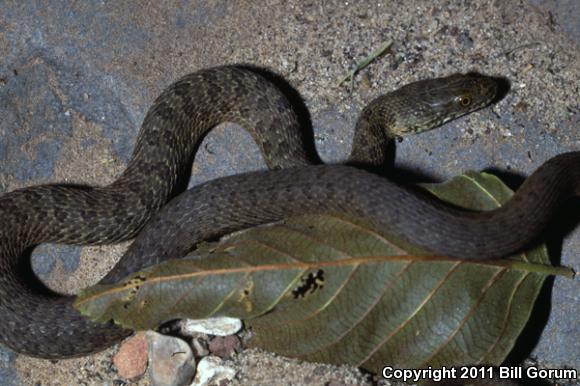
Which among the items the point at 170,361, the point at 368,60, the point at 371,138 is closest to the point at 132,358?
the point at 170,361

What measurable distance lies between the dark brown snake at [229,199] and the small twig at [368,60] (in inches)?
11.8

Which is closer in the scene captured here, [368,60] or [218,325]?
[218,325]

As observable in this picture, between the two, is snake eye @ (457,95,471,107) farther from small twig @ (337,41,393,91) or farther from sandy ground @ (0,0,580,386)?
small twig @ (337,41,393,91)

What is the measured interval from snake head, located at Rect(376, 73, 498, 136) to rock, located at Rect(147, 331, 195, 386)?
8.17 ft

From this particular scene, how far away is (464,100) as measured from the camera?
6.63 meters

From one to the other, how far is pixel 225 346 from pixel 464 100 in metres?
2.72

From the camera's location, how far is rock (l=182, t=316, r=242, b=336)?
231 inches

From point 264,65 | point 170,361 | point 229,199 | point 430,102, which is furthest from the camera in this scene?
point 264,65

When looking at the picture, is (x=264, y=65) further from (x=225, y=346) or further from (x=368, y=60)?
(x=225, y=346)

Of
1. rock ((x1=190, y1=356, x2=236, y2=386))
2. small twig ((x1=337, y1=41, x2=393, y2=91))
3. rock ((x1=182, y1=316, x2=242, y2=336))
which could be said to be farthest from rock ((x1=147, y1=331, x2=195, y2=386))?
small twig ((x1=337, y1=41, x2=393, y2=91))

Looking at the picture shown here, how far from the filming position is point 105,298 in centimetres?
544

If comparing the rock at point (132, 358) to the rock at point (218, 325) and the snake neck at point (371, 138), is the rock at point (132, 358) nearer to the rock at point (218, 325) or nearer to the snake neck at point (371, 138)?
the rock at point (218, 325)

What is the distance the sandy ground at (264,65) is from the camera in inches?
260

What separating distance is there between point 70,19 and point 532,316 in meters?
4.37
